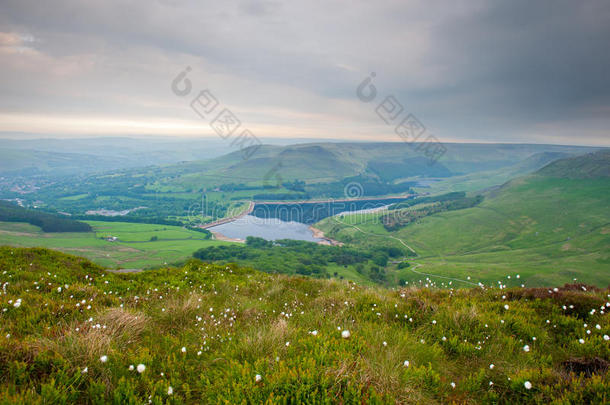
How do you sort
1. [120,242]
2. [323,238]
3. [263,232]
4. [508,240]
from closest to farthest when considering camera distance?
1. [120,242]
2. [508,240]
3. [323,238]
4. [263,232]

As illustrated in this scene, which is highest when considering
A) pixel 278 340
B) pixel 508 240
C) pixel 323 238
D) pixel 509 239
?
pixel 278 340

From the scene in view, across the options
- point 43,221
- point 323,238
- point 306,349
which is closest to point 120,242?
point 43,221

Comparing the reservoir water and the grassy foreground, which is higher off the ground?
the grassy foreground

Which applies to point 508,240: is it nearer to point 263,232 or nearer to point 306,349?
point 263,232

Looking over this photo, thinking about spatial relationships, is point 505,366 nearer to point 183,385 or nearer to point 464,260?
point 183,385

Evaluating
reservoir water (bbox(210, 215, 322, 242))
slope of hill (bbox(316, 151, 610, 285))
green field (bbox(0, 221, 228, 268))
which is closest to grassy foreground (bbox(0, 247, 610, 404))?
green field (bbox(0, 221, 228, 268))

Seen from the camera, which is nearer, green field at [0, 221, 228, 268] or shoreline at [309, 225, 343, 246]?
green field at [0, 221, 228, 268]

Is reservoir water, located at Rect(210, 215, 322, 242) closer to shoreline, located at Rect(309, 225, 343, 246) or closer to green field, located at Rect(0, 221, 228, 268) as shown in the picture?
shoreline, located at Rect(309, 225, 343, 246)
